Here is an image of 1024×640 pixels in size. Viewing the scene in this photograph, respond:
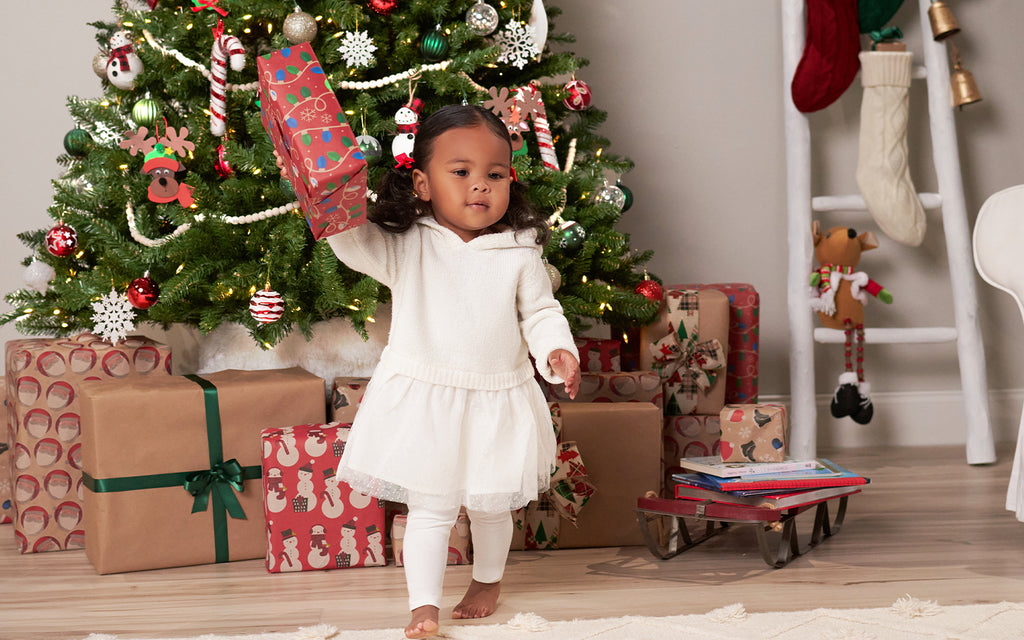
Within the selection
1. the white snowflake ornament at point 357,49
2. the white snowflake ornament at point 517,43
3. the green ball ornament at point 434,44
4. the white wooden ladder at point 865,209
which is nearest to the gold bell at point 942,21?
the white wooden ladder at point 865,209

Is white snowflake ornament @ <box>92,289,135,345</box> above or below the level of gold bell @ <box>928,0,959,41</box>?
below

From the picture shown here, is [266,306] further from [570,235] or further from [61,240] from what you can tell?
[570,235]

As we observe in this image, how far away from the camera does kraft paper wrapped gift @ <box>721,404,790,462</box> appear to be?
65.5 inches

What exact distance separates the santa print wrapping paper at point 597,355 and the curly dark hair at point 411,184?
0.60 m

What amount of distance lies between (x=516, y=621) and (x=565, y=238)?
2.58 feet

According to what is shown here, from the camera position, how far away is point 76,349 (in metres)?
1.73

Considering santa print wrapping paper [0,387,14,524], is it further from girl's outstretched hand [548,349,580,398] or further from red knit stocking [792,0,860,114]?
red knit stocking [792,0,860,114]

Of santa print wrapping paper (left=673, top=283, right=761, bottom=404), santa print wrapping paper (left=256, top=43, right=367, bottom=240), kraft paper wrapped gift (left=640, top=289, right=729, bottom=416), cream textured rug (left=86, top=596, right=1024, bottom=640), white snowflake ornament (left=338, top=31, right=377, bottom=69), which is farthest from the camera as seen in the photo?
santa print wrapping paper (left=673, top=283, right=761, bottom=404)

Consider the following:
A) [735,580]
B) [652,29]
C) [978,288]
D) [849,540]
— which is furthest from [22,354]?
[978,288]

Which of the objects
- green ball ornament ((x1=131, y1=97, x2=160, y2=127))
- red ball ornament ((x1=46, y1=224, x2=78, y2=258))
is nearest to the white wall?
green ball ornament ((x1=131, y1=97, x2=160, y2=127))

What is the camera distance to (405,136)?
5.72ft

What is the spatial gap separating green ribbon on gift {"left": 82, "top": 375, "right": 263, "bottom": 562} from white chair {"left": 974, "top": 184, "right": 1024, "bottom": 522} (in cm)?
134

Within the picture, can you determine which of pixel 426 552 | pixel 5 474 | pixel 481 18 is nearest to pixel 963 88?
pixel 481 18

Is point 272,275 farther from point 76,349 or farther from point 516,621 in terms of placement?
point 516,621
